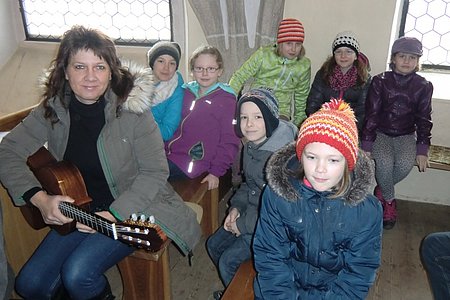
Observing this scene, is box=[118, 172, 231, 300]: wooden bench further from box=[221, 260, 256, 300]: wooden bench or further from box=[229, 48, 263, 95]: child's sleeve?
box=[229, 48, 263, 95]: child's sleeve

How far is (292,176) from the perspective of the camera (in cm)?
148

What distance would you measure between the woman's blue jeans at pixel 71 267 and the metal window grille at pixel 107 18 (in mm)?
2359

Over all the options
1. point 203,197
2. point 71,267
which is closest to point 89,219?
point 71,267

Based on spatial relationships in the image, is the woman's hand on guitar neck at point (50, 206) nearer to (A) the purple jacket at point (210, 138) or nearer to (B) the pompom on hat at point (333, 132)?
(A) the purple jacket at point (210, 138)

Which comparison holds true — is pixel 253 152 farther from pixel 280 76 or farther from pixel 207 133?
pixel 280 76

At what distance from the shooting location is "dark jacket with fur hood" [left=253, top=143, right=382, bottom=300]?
1428 millimetres

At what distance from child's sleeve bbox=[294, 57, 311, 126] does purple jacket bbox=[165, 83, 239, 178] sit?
0.77m

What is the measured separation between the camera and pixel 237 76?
10.00 ft

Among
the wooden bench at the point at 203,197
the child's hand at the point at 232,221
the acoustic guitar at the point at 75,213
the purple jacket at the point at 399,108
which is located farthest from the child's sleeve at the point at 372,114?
the acoustic guitar at the point at 75,213

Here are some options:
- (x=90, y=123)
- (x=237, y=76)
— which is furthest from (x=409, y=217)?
(x=90, y=123)

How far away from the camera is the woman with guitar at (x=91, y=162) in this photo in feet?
5.61

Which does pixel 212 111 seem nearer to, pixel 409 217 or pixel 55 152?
pixel 55 152

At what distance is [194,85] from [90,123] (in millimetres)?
906

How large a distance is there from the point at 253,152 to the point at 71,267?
3.00ft
